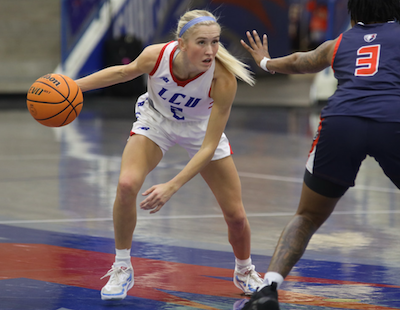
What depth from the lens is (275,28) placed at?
85.4 feet

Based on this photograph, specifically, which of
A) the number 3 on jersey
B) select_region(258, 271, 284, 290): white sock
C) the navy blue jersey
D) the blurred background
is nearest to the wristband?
the navy blue jersey

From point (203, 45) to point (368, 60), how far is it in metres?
1.06

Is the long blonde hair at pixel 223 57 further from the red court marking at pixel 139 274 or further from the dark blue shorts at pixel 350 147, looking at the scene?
the red court marking at pixel 139 274

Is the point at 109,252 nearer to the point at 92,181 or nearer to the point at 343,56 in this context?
the point at 343,56

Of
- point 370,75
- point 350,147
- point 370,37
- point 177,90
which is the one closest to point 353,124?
point 350,147

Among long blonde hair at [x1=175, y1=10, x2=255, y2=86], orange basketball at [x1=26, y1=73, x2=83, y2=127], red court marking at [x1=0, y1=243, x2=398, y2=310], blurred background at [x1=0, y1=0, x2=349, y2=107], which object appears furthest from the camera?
blurred background at [x1=0, y1=0, x2=349, y2=107]

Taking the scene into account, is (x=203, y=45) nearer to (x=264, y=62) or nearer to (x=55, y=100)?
(x=264, y=62)

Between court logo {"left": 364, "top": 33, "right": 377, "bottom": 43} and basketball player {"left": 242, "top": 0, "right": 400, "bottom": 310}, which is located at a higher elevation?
court logo {"left": 364, "top": 33, "right": 377, "bottom": 43}

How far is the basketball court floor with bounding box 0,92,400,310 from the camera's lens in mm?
4418

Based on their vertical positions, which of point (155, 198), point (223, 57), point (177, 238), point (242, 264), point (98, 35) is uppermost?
point (98, 35)

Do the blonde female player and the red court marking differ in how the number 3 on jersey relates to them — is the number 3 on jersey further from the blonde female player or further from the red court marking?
the red court marking

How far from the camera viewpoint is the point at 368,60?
3.68 meters

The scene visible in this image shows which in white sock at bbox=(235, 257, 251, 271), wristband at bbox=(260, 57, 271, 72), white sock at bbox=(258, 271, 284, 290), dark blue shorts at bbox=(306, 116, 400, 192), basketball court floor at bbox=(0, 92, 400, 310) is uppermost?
wristband at bbox=(260, 57, 271, 72)

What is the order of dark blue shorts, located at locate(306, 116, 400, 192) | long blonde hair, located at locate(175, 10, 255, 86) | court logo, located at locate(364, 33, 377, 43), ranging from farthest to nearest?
long blonde hair, located at locate(175, 10, 255, 86) < court logo, located at locate(364, 33, 377, 43) < dark blue shorts, located at locate(306, 116, 400, 192)
